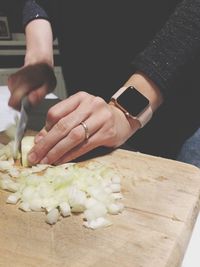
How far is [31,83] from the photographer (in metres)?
1.11

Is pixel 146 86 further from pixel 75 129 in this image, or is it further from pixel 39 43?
pixel 39 43

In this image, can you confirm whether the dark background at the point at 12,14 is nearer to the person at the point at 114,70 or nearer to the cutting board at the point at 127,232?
the person at the point at 114,70

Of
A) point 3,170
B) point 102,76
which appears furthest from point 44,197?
point 102,76

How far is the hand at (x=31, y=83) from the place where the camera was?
1103 millimetres

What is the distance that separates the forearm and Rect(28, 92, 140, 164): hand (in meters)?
0.30

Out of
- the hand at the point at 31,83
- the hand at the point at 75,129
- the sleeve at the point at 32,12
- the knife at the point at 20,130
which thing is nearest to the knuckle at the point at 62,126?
the hand at the point at 75,129

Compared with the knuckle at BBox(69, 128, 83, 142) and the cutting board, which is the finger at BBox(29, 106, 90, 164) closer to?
the knuckle at BBox(69, 128, 83, 142)

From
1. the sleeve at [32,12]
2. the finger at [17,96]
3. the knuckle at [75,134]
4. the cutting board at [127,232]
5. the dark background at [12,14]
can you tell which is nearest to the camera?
the cutting board at [127,232]

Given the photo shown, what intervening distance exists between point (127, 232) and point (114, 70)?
514 millimetres

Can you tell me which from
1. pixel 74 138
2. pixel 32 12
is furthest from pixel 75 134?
→ pixel 32 12

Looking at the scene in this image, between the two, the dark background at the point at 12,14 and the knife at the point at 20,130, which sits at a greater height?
the dark background at the point at 12,14

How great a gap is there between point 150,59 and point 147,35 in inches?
6.7

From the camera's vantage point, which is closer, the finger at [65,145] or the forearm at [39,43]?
the finger at [65,145]

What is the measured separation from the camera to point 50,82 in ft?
3.77
